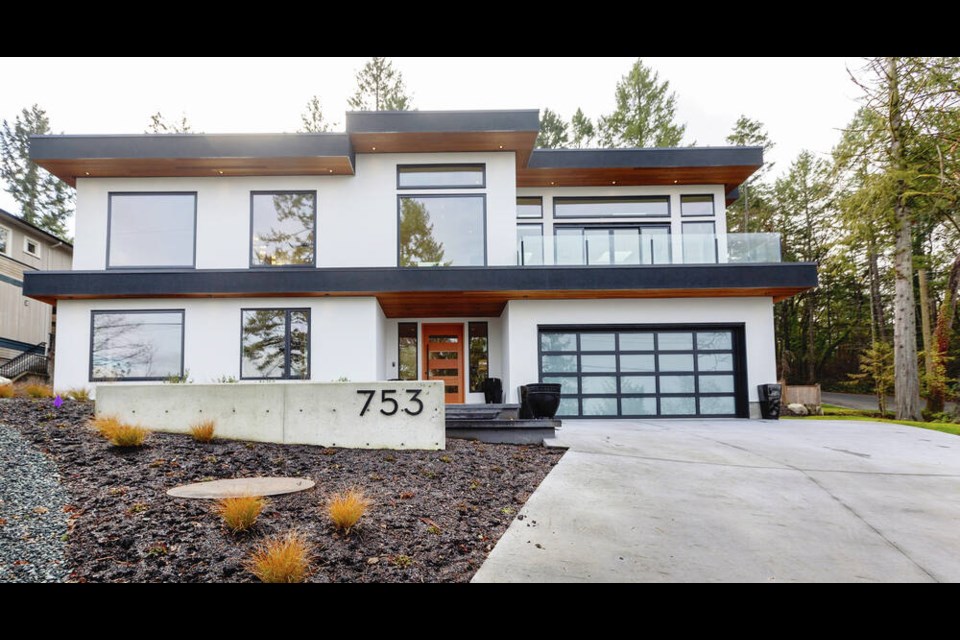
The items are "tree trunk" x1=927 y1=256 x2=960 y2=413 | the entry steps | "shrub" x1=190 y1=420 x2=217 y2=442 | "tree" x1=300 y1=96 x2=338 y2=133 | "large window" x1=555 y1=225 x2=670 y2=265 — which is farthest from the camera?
"tree" x1=300 y1=96 x2=338 y2=133

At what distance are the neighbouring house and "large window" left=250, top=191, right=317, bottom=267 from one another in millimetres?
8770

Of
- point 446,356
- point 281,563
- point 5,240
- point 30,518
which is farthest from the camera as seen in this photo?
point 5,240

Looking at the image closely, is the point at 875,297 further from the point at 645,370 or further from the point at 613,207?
the point at 645,370

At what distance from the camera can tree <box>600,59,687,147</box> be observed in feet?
80.9

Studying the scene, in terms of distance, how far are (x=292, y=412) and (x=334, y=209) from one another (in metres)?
7.43

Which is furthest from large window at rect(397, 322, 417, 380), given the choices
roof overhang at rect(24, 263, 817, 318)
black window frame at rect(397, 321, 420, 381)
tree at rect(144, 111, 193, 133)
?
tree at rect(144, 111, 193, 133)

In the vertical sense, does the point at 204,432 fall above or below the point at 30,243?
below

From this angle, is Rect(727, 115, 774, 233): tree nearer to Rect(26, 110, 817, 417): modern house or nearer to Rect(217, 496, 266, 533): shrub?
Rect(26, 110, 817, 417): modern house

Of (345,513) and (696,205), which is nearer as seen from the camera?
(345,513)

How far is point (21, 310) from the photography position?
17062 millimetres

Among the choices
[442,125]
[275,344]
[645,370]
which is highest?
[442,125]

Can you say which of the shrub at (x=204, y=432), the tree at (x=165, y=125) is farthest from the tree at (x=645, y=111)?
the shrub at (x=204, y=432)

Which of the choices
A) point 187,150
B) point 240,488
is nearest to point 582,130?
point 187,150
